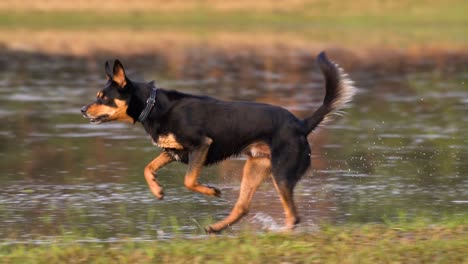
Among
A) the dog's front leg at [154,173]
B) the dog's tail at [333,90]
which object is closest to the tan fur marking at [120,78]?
the dog's front leg at [154,173]

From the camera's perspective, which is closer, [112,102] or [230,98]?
[112,102]

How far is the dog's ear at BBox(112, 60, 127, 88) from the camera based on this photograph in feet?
28.9

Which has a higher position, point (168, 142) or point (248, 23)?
point (168, 142)

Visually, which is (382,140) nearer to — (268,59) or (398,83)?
(398,83)

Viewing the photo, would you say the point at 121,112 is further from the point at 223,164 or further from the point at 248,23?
the point at 248,23

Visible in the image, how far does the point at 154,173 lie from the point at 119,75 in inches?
32.9

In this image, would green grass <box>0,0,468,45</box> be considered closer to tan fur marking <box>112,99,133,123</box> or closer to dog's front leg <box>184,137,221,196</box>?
tan fur marking <box>112,99,133,123</box>

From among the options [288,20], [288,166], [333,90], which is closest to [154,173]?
[288,166]

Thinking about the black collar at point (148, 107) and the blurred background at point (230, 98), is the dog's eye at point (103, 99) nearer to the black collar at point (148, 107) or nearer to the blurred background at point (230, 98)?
the black collar at point (148, 107)

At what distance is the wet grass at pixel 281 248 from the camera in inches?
287

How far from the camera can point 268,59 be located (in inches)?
1120

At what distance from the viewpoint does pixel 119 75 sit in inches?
349

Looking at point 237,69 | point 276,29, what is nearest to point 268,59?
point 237,69

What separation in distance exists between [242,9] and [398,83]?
883 inches
